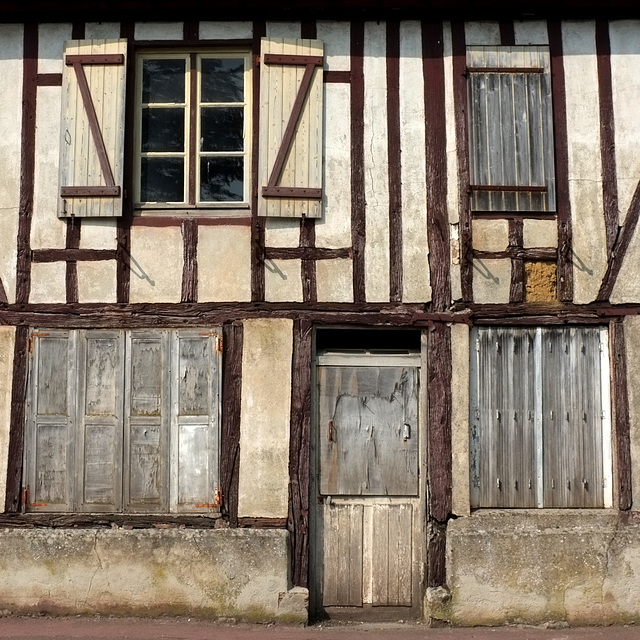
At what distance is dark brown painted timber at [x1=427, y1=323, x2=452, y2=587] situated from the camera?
717 centimetres

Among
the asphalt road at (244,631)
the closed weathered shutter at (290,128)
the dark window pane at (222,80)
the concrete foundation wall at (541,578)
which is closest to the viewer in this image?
the asphalt road at (244,631)

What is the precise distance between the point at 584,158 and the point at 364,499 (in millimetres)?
3182

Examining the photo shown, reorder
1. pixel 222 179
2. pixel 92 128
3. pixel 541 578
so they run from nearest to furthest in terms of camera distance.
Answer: pixel 541 578 < pixel 92 128 < pixel 222 179

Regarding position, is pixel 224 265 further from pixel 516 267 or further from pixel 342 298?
pixel 516 267

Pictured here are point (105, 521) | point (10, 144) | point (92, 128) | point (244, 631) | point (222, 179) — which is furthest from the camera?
point (222, 179)

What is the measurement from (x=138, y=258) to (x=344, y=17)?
99.2 inches

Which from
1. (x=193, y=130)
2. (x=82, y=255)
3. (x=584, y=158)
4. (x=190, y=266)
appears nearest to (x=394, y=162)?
(x=584, y=158)

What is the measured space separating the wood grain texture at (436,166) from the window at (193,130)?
144cm

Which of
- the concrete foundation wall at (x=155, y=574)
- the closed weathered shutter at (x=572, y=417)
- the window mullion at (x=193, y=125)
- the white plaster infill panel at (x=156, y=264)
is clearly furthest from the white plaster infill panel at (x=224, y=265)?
the closed weathered shutter at (x=572, y=417)

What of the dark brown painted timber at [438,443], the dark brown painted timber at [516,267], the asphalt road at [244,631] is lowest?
the asphalt road at [244,631]

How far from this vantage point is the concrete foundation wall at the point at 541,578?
7008 mm

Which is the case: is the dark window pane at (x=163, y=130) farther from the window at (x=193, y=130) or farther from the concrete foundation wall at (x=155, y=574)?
the concrete foundation wall at (x=155, y=574)

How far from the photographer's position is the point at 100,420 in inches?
287

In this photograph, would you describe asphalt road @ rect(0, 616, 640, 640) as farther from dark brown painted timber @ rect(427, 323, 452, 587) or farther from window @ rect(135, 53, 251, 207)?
window @ rect(135, 53, 251, 207)
